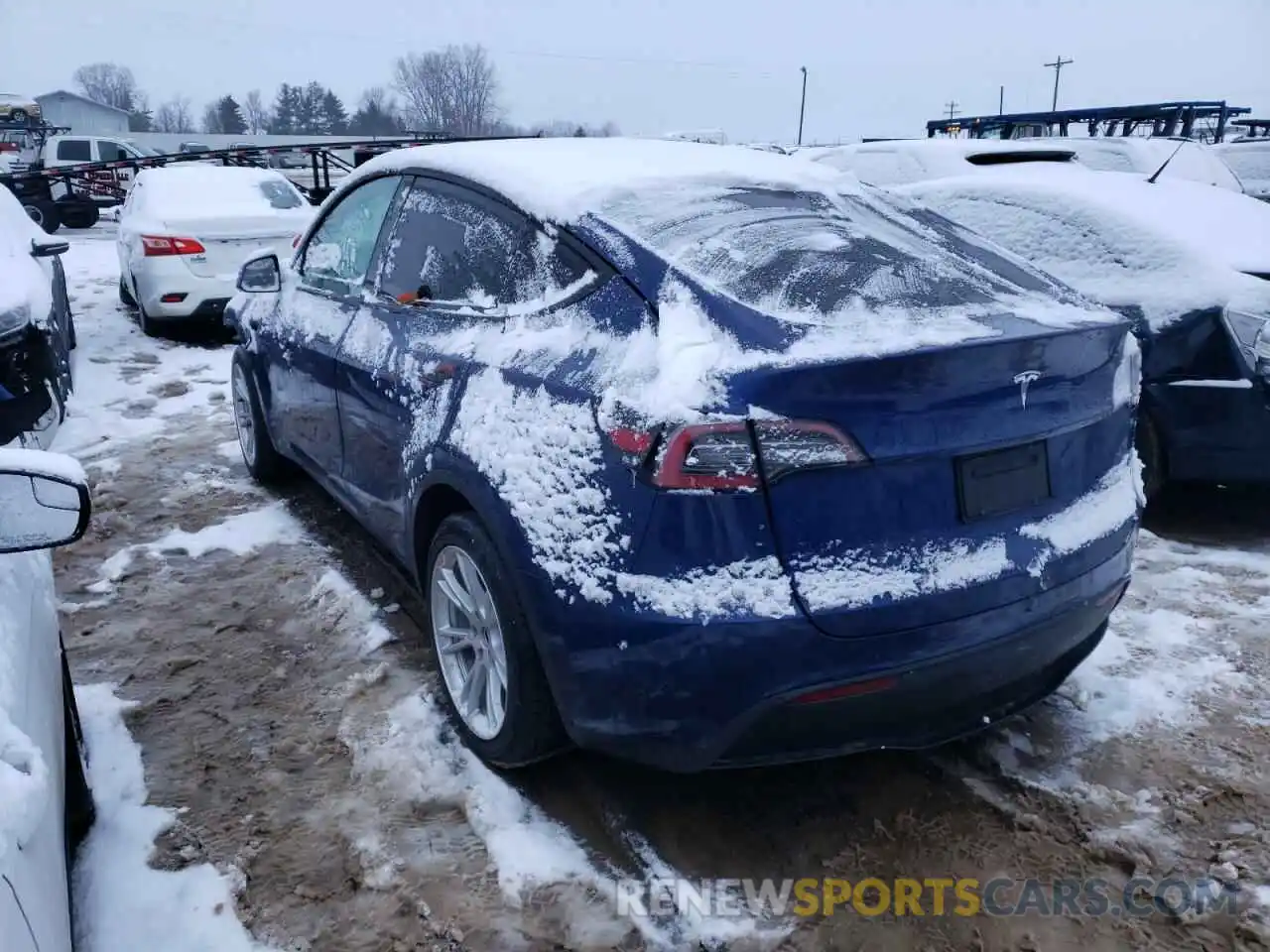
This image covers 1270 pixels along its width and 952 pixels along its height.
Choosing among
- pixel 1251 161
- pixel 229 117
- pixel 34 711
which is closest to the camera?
pixel 34 711

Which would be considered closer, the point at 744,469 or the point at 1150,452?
the point at 744,469

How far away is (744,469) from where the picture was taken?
1.91 m

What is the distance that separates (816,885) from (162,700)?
2.18m

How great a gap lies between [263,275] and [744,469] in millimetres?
3196

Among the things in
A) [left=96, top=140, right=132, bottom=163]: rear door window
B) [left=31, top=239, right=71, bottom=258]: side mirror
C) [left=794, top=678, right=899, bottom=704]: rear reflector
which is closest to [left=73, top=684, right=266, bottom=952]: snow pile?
[left=794, top=678, right=899, bottom=704]: rear reflector

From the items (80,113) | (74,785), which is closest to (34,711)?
(74,785)

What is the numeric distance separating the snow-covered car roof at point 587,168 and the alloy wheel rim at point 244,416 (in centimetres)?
200

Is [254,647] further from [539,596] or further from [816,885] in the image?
[816,885]

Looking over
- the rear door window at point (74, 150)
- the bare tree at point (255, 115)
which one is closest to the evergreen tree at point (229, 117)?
the bare tree at point (255, 115)

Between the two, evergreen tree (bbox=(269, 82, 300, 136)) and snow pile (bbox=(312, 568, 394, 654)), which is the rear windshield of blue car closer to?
snow pile (bbox=(312, 568, 394, 654))

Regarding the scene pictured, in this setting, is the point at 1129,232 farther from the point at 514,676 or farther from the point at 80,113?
the point at 80,113

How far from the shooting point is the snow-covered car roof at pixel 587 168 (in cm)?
261

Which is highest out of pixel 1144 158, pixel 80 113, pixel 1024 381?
pixel 80 113

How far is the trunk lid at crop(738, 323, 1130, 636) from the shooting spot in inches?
76.4
